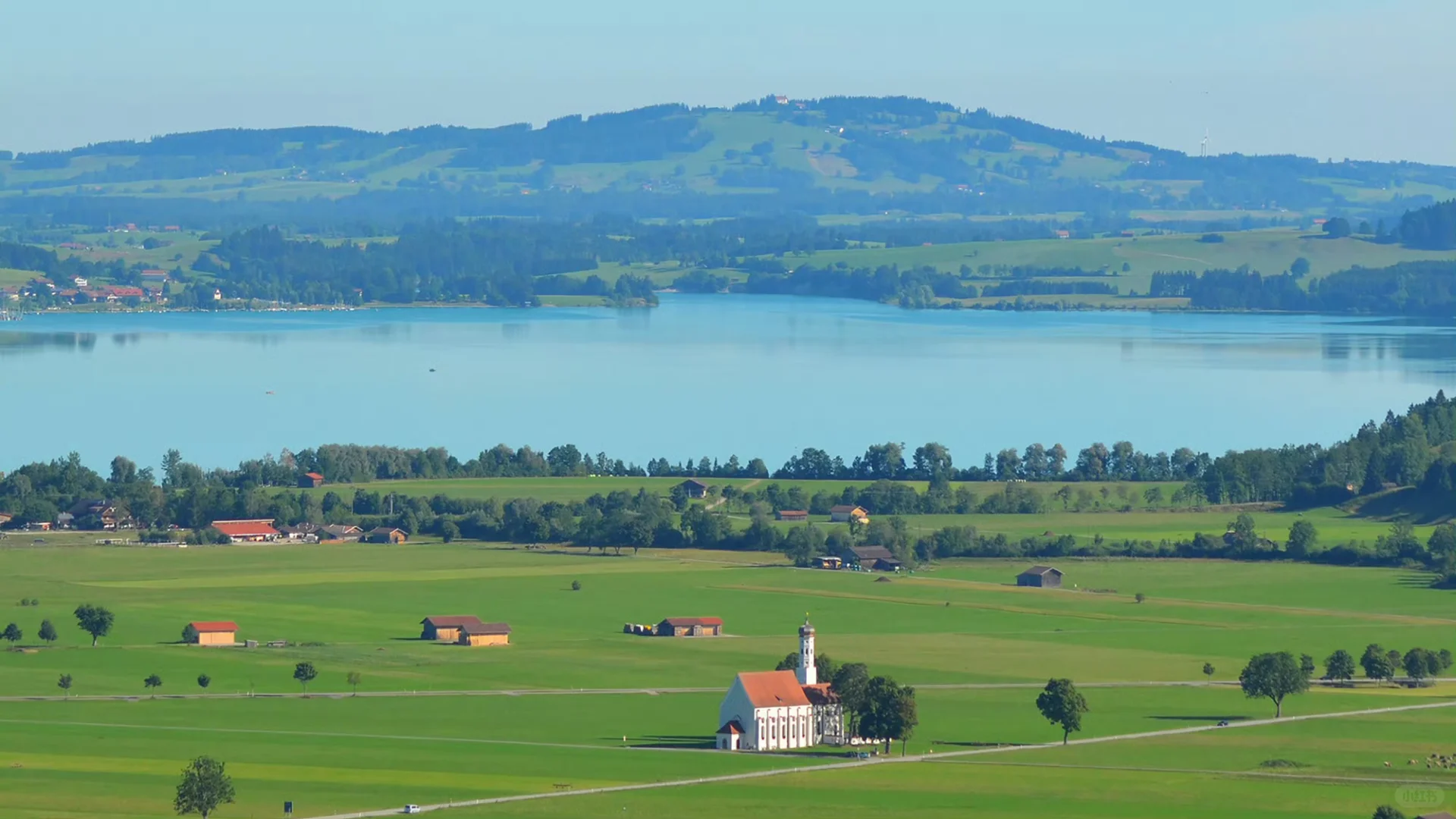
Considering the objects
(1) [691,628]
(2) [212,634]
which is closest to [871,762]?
(1) [691,628]

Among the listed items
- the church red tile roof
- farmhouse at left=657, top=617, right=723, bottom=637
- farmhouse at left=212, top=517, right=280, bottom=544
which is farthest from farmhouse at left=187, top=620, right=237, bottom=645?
farmhouse at left=212, top=517, right=280, bottom=544

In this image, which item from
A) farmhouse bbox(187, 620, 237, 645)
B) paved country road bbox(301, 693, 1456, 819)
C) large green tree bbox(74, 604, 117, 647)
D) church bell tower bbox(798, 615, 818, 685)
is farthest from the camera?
farmhouse bbox(187, 620, 237, 645)

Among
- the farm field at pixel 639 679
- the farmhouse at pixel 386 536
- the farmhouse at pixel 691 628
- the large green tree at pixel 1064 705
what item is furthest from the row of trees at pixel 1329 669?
the farmhouse at pixel 386 536

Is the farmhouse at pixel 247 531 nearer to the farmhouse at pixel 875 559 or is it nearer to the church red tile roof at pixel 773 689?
the farmhouse at pixel 875 559

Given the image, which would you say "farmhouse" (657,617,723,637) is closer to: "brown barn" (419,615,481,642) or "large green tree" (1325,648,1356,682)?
"brown barn" (419,615,481,642)

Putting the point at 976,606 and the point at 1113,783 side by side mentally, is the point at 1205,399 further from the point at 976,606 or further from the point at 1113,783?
the point at 1113,783

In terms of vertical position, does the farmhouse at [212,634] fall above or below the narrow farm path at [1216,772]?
above
